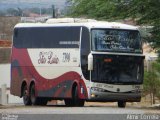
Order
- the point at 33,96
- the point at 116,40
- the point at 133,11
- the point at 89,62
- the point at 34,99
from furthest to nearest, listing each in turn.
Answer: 1. the point at 33,96
2. the point at 34,99
3. the point at 116,40
4. the point at 133,11
5. the point at 89,62

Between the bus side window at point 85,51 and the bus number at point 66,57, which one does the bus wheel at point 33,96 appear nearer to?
the bus number at point 66,57

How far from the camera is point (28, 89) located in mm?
35500

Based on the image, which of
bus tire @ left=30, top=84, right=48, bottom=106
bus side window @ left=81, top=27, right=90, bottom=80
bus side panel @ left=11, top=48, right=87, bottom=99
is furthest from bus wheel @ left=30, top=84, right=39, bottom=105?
bus side window @ left=81, top=27, right=90, bottom=80

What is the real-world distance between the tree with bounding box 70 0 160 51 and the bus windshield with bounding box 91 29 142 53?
2.35ft

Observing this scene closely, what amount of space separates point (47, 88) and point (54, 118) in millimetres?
18483

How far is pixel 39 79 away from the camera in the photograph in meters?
35.0

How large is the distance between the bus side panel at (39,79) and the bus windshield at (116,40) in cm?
189

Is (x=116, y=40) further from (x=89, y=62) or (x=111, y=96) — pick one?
(x=111, y=96)

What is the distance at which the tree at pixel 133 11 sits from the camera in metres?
30.3

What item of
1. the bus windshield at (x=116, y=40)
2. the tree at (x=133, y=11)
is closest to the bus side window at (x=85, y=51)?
the bus windshield at (x=116, y=40)

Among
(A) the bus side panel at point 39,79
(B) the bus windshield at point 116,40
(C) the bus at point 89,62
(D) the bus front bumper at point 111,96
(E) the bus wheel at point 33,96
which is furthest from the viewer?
(E) the bus wheel at point 33,96

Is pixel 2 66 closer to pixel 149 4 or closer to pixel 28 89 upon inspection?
pixel 28 89

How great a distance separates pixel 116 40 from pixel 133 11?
1569 mm

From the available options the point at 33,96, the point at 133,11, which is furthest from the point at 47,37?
the point at 133,11
